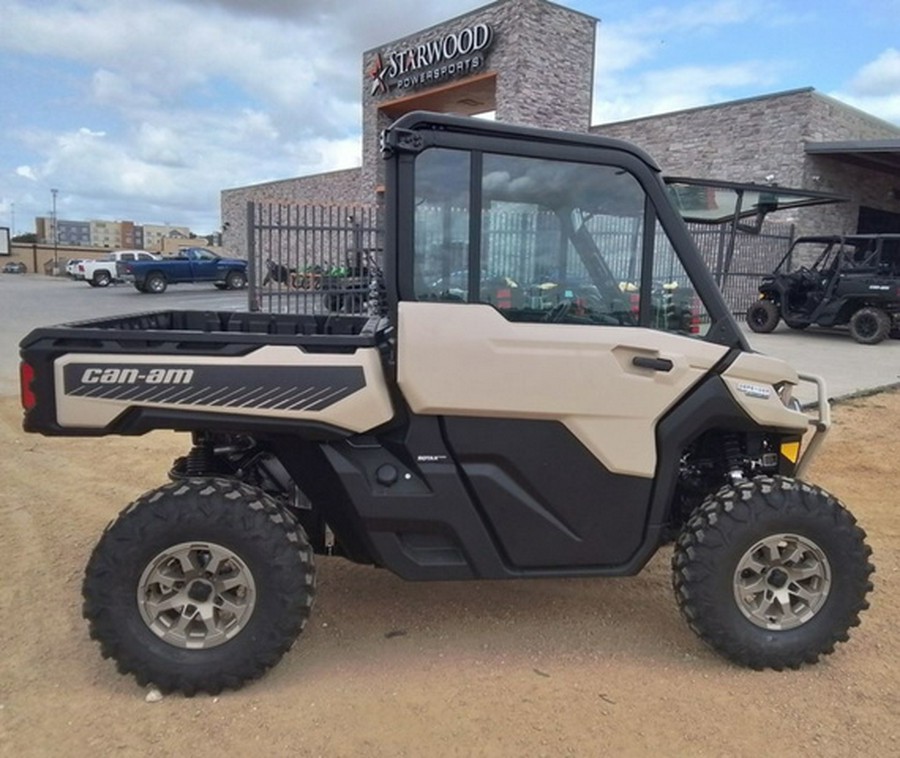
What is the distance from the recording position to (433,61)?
2391 cm

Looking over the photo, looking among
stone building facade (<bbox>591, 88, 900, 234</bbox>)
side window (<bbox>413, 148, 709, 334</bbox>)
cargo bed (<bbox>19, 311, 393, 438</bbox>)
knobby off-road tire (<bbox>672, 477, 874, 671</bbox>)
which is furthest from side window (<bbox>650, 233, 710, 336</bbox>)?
stone building facade (<bbox>591, 88, 900, 234</bbox>)

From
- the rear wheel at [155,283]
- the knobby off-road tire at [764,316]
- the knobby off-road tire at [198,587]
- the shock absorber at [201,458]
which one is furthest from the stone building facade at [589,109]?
the knobby off-road tire at [198,587]

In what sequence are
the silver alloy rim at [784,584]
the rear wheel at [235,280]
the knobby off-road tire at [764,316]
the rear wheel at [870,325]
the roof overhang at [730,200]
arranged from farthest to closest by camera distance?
the rear wheel at [235,280] → the knobby off-road tire at [764,316] → the rear wheel at [870,325] → the roof overhang at [730,200] → the silver alloy rim at [784,584]

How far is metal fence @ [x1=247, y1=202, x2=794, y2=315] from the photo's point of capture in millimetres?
3025

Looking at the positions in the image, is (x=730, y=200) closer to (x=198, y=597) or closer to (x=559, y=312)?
(x=559, y=312)

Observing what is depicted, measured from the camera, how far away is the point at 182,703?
9.46 ft

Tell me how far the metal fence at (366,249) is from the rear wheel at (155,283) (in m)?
13.6

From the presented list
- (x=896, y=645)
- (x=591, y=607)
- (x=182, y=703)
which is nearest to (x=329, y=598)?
(x=182, y=703)

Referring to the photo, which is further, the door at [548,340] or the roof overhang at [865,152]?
the roof overhang at [865,152]

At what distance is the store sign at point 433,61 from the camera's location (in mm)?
22312

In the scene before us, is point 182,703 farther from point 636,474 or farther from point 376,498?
point 636,474

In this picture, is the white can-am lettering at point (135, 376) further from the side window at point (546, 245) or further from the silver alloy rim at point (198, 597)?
the side window at point (546, 245)

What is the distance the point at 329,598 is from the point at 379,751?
1.24m

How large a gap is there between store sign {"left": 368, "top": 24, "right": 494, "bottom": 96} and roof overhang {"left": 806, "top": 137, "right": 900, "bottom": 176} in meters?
10.1
